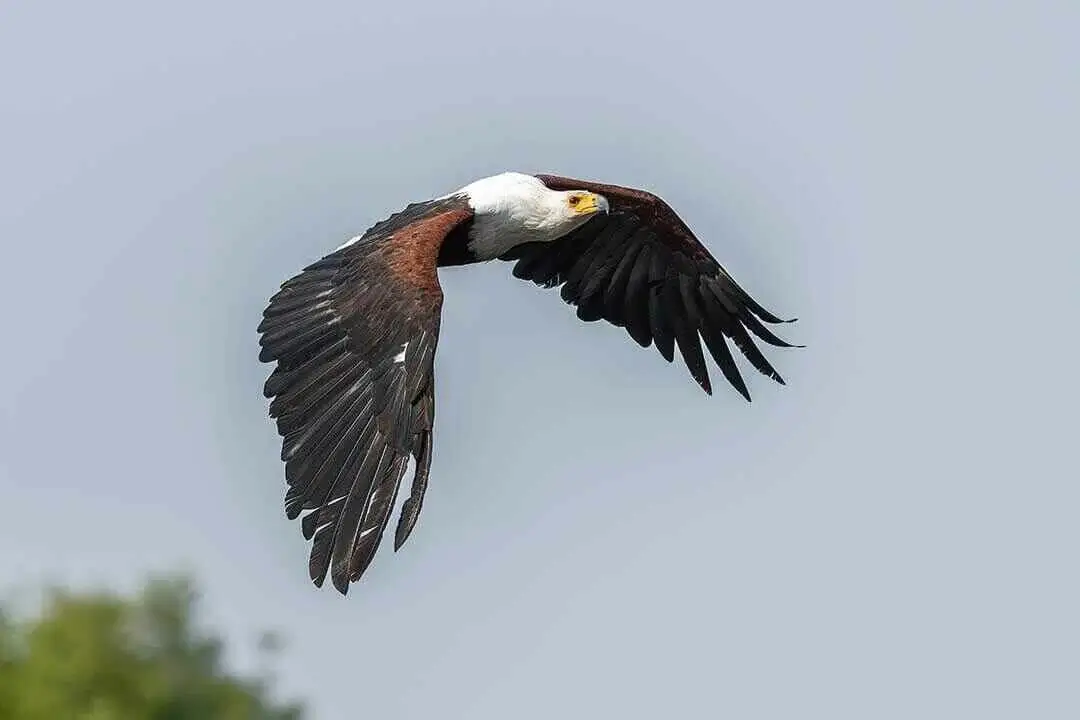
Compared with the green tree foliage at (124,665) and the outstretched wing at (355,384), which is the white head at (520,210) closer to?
the outstretched wing at (355,384)

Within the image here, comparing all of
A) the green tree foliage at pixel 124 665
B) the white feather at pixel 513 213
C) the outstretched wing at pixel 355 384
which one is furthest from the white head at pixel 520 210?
the green tree foliage at pixel 124 665

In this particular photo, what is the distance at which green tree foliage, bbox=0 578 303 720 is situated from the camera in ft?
92.8

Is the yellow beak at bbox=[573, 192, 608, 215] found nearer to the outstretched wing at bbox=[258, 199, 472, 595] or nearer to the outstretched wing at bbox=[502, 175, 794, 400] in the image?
the outstretched wing at bbox=[502, 175, 794, 400]

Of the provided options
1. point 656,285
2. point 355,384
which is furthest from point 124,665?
point 355,384

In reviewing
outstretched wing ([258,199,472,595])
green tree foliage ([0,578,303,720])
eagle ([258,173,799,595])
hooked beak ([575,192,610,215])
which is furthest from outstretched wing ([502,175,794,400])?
green tree foliage ([0,578,303,720])

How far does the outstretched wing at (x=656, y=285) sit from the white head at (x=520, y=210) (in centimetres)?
88

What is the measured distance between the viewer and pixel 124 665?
28.5m

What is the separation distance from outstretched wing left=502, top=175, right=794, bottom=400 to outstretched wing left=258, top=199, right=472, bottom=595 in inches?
93.5

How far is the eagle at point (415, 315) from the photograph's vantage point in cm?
1573

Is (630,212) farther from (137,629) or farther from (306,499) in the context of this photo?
(137,629)

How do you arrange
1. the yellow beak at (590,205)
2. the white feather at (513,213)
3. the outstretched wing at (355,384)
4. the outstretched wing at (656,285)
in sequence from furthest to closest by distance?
the outstretched wing at (656,285) → the yellow beak at (590,205) → the white feather at (513,213) → the outstretched wing at (355,384)

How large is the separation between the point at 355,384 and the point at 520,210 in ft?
8.44

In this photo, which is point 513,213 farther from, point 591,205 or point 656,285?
point 656,285

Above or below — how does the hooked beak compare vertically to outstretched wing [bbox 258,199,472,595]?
above
